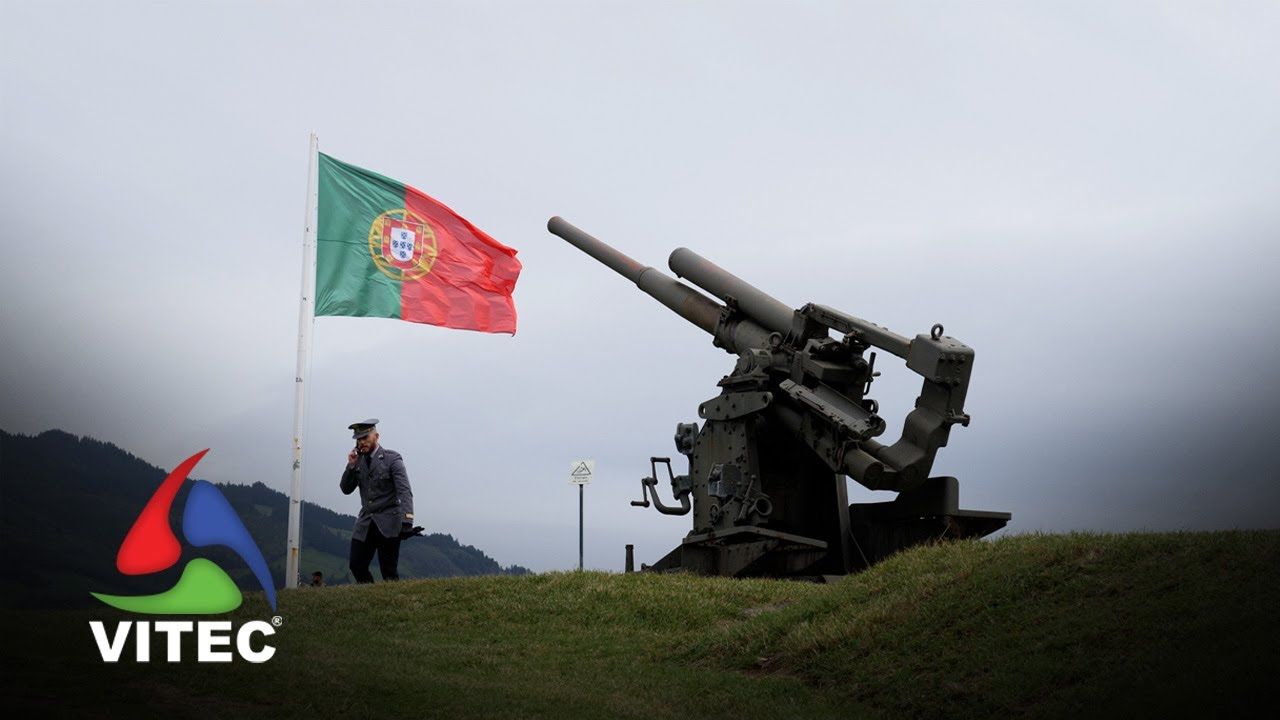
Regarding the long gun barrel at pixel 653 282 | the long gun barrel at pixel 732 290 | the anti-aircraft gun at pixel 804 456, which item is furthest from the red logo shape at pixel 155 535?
the long gun barrel at pixel 653 282

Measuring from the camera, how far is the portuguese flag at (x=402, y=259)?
1634cm

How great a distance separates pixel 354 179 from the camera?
55.3 feet

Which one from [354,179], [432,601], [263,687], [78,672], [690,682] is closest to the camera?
[78,672]

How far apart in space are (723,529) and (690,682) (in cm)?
567

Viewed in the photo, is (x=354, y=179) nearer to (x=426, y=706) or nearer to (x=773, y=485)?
(x=773, y=485)

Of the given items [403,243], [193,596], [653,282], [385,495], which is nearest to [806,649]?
[193,596]

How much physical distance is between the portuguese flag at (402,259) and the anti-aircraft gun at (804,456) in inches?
148

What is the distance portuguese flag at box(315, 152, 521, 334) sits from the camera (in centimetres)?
1634

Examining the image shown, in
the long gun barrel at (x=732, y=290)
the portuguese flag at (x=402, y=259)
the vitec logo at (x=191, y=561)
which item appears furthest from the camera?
the portuguese flag at (x=402, y=259)

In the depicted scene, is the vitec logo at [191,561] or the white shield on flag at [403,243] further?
the white shield on flag at [403,243]

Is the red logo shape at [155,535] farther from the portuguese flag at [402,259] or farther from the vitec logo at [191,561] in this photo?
the portuguese flag at [402,259]

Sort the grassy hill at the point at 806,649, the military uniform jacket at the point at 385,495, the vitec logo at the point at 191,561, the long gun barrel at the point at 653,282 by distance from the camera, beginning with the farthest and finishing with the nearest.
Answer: the long gun barrel at the point at 653,282 < the military uniform jacket at the point at 385,495 < the vitec logo at the point at 191,561 < the grassy hill at the point at 806,649

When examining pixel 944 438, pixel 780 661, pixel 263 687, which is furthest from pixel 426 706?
pixel 944 438

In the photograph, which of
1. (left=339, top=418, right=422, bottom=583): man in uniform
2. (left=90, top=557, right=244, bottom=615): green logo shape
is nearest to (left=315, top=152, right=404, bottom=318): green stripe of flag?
(left=339, top=418, right=422, bottom=583): man in uniform
